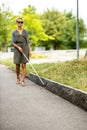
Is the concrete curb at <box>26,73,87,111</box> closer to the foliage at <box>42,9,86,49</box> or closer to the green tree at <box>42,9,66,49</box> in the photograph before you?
the foliage at <box>42,9,86,49</box>

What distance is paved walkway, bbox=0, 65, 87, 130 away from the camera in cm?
609

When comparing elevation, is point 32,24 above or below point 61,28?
above

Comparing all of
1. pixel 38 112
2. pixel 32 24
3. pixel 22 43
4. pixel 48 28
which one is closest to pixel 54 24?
pixel 48 28

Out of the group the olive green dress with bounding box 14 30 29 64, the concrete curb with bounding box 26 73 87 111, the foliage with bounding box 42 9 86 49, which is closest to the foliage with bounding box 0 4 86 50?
the foliage with bounding box 42 9 86 49

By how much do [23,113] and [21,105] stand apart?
90cm

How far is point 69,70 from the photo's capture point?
500 inches

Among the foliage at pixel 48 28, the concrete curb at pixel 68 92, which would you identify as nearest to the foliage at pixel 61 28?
the foliage at pixel 48 28

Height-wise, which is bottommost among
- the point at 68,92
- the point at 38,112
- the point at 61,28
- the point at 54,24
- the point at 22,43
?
the point at 38,112

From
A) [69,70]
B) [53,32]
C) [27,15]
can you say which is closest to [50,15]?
[53,32]

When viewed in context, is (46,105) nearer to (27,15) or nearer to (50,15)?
(27,15)

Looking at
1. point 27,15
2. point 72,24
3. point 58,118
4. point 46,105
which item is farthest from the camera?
point 72,24

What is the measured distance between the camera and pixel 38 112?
724 centimetres

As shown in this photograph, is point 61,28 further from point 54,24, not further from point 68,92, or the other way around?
point 68,92

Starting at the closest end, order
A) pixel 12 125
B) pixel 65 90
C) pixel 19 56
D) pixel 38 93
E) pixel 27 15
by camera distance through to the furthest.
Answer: pixel 12 125
pixel 65 90
pixel 38 93
pixel 19 56
pixel 27 15
